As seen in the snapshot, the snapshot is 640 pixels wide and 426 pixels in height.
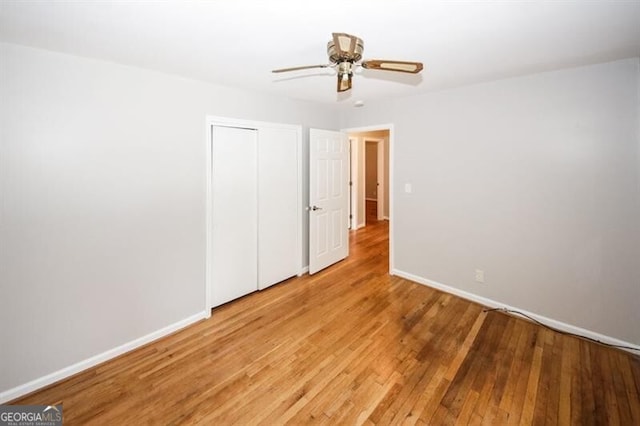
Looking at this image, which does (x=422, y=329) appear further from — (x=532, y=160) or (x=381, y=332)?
(x=532, y=160)

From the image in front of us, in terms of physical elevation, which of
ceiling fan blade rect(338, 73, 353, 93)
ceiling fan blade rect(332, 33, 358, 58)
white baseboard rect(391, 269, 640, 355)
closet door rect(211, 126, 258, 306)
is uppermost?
ceiling fan blade rect(332, 33, 358, 58)

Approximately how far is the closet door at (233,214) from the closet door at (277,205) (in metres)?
0.09

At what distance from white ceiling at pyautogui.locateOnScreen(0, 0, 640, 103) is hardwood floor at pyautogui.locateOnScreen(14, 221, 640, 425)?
2.36 metres

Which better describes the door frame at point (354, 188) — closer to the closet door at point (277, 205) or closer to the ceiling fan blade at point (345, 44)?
the closet door at point (277, 205)

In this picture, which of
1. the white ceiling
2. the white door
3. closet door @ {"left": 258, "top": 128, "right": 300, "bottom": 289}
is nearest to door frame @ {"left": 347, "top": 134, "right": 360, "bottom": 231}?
the white door

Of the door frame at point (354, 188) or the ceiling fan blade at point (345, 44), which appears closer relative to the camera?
the ceiling fan blade at point (345, 44)

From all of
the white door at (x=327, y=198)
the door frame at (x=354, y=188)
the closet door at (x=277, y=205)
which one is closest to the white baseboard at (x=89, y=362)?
the closet door at (x=277, y=205)

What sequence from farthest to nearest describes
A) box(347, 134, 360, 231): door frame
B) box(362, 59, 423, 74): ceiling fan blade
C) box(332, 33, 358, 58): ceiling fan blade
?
box(347, 134, 360, 231): door frame < box(362, 59, 423, 74): ceiling fan blade < box(332, 33, 358, 58): ceiling fan blade

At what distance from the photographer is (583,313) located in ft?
8.05

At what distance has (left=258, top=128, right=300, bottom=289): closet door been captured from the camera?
10.8 ft

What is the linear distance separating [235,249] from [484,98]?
3141 mm

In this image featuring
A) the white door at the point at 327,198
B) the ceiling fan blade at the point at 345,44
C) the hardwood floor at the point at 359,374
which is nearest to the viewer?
the ceiling fan blade at the point at 345,44

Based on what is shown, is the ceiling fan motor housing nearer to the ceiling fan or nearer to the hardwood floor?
the ceiling fan

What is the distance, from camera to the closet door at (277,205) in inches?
130
